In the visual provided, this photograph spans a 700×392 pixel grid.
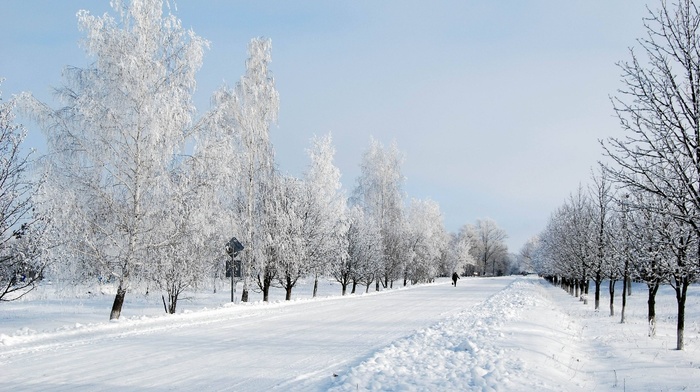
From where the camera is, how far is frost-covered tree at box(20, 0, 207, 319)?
51.2 feet

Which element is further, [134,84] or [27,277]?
[134,84]

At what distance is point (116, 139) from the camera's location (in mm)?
16203

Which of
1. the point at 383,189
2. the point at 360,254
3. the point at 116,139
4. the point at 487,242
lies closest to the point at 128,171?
the point at 116,139

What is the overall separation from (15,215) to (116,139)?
4.85 metres

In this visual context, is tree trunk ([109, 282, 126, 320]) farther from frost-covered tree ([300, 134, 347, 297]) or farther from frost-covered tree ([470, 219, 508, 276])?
frost-covered tree ([470, 219, 508, 276])

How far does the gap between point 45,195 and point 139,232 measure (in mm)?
3028

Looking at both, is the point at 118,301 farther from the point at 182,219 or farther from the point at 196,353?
the point at 196,353

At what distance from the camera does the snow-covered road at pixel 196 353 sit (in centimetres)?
703

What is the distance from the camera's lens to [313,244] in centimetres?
2898

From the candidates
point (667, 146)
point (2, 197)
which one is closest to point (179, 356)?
point (2, 197)

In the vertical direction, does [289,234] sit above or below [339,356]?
above

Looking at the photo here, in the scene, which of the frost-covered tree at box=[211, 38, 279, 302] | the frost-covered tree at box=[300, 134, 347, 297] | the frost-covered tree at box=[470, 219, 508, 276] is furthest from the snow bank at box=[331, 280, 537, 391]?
the frost-covered tree at box=[470, 219, 508, 276]

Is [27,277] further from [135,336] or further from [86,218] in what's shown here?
[135,336]

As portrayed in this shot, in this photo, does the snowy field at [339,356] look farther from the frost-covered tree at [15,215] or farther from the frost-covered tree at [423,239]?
the frost-covered tree at [423,239]
